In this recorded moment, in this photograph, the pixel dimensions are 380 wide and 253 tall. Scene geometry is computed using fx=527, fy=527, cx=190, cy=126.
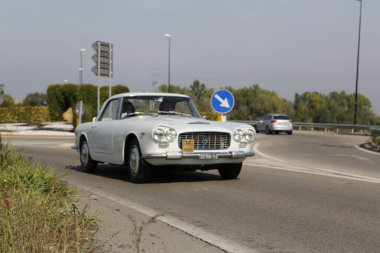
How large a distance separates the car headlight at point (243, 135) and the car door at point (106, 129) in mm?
2268

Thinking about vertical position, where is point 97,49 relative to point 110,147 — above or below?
above

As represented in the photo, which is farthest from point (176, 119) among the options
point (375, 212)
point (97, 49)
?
point (97, 49)

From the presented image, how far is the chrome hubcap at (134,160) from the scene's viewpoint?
8.70 m

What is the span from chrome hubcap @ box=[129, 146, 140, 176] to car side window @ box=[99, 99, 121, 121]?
52.5 inches

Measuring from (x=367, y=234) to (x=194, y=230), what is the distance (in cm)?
171

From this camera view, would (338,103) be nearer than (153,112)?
No

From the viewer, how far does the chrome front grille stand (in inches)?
336

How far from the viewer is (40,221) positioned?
14.1ft

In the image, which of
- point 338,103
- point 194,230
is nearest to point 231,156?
point 194,230

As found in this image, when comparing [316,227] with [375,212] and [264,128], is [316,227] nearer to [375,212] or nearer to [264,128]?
[375,212]

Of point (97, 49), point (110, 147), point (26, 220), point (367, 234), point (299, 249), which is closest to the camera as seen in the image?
point (26, 220)

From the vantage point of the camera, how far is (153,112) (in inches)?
388

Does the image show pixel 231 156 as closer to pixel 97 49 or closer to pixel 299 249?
pixel 299 249

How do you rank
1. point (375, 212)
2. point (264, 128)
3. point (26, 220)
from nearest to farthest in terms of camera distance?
1. point (26, 220)
2. point (375, 212)
3. point (264, 128)
